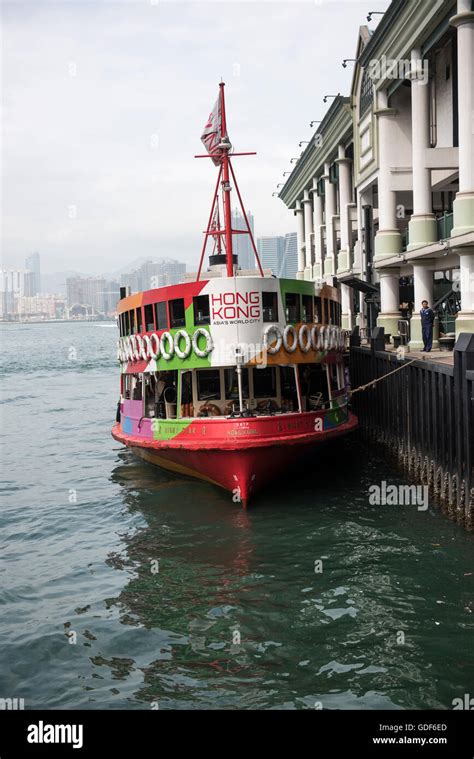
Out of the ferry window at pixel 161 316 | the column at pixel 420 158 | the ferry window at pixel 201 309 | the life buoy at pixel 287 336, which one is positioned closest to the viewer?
the ferry window at pixel 201 309

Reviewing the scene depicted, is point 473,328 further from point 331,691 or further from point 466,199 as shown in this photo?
point 331,691

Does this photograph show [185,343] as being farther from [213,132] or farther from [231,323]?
[213,132]

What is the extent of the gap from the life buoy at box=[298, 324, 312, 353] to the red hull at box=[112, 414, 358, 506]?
7.22 feet

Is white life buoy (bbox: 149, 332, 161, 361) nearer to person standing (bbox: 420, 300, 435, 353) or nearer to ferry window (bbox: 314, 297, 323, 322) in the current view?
ferry window (bbox: 314, 297, 323, 322)

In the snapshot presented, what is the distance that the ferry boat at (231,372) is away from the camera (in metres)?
17.8

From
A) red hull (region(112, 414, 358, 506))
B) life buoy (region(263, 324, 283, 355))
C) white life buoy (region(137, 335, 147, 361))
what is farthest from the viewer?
white life buoy (region(137, 335, 147, 361))

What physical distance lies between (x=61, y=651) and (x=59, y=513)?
27.3ft

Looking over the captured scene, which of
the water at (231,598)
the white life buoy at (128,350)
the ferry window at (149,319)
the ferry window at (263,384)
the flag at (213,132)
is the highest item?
the flag at (213,132)

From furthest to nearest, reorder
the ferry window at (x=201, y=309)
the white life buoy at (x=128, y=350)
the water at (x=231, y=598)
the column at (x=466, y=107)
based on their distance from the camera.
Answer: the column at (x=466, y=107)
the white life buoy at (x=128, y=350)
the ferry window at (x=201, y=309)
the water at (x=231, y=598)

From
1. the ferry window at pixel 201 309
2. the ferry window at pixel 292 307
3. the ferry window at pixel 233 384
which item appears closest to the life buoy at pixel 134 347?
the ferry window at pixel 233 384

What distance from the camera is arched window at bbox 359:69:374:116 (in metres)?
34.0

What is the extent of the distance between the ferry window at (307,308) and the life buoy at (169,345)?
3.52 meters

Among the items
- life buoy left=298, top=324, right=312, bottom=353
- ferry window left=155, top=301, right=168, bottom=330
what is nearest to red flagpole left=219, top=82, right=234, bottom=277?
ferry window left=155, top=301, right=168, bottom=330

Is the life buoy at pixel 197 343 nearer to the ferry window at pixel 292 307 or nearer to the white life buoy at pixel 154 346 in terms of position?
the white life buoy at pixel 154 346
